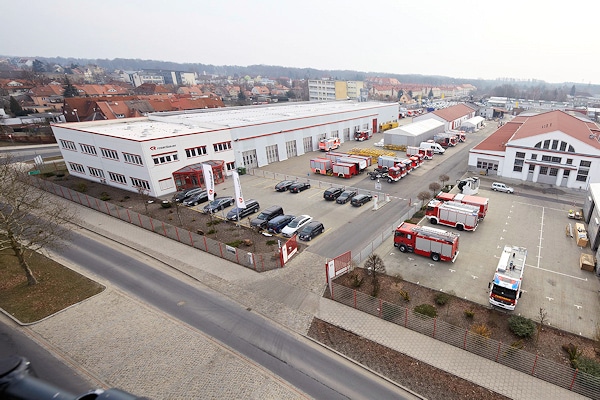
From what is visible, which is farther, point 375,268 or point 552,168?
point 552,168

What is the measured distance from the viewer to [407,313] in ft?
61.9

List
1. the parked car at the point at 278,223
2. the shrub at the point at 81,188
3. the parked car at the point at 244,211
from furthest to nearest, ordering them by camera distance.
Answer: the shrub at the point at 81,188
the parked car at the point at 244,211
the parked car at the point at 278,223

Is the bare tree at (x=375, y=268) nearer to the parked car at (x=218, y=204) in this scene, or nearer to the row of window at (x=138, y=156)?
the parked car at (x=218, y=204)

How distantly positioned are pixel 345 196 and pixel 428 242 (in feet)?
45.3

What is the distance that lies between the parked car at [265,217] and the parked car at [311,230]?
425 cm

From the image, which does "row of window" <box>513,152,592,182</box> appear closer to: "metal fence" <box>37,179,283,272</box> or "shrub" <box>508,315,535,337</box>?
"shrub" <box>508,315,535,337</box>

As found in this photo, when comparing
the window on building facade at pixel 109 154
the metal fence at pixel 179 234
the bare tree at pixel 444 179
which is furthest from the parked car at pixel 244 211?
the bare tree at pixel 444 179

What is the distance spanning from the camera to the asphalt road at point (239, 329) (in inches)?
602

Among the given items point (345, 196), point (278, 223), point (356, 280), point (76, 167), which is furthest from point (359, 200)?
point (76, 167)

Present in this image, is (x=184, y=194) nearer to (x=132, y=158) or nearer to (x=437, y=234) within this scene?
(x=132, y=158)

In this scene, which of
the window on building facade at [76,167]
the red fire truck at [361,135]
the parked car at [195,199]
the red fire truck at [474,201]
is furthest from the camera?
the red fire truck at [361,135]

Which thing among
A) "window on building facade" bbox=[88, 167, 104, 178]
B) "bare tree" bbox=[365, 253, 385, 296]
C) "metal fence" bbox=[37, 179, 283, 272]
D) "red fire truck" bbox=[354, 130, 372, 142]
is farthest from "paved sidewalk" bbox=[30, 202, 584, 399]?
"red fire truck" bbox=[354, 130, 372, 142]

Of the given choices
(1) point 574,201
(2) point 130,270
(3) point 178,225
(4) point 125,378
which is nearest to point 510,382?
(4) point 125,378

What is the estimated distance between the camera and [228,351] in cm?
1728
